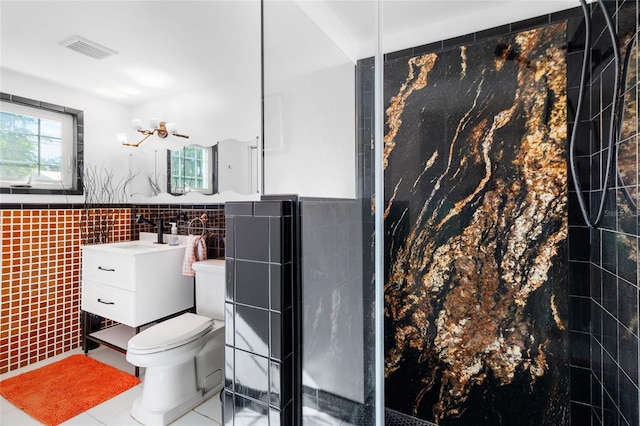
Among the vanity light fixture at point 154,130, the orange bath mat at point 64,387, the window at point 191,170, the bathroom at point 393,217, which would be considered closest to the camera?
the bathroom at point 393,217

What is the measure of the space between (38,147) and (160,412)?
83.8 inches

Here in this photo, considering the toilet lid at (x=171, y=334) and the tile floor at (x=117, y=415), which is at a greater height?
the toilet lid at (x=171, y=334)

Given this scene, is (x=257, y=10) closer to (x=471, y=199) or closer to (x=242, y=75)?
(x=242, y=75)

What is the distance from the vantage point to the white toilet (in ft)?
5.45

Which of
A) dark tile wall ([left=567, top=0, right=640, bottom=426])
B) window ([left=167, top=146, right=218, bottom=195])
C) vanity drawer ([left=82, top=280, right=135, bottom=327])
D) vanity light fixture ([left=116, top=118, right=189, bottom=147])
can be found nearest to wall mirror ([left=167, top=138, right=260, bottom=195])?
window ([left=167, top=146, right=218, bottom=195])

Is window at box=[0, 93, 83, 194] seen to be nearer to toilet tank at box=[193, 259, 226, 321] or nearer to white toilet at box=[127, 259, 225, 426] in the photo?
toilet tank at box=[193, 259, 226, 321]

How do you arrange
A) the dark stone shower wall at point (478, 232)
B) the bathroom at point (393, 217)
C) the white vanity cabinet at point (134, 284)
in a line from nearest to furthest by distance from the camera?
1. the bathroom at point (393, 217)
2. the dark stone shower wall at point (478, 232)
3. the white vanity cabinet at point (134, 284)

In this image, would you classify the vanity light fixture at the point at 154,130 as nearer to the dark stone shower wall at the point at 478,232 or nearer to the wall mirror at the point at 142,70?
the wall mirror at the point at 142,70

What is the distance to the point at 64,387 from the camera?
1.97m

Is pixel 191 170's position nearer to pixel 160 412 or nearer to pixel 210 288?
pixel 210 288

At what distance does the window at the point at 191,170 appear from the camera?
2420mm

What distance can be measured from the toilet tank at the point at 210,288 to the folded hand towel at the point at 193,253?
7 centimetres

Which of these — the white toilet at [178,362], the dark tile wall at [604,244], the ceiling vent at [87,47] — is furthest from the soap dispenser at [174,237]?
the dark tile wall at [604,244]

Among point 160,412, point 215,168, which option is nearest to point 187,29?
point 215,168
